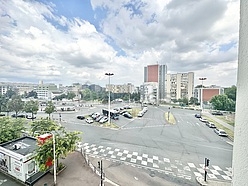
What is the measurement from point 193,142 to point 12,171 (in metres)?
10.9

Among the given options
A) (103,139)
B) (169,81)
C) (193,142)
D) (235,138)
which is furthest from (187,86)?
(235,138)

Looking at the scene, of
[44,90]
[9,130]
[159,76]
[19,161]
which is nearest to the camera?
[19,161]

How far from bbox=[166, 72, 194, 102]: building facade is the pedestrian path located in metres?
35.9

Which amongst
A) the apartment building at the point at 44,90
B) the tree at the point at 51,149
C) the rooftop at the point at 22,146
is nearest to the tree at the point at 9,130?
the rooftop at the point at 22,146

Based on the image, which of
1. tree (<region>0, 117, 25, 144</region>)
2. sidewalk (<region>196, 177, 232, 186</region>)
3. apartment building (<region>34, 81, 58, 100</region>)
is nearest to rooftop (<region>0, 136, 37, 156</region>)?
tree (<region>0, 117, 25, 144</region>)

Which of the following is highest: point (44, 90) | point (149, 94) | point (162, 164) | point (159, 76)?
point (159, 76)

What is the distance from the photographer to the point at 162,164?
7.73 metres

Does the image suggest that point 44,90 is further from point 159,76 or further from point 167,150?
point 167,150

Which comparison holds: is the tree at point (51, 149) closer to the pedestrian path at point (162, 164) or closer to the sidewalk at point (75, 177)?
the sidewalk at point (75, 177)

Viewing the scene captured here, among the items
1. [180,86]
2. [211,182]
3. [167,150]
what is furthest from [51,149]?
[180,86]

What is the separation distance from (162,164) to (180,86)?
3830 cm

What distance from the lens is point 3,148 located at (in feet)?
23.8

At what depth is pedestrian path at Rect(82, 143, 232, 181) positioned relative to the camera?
23.0ft

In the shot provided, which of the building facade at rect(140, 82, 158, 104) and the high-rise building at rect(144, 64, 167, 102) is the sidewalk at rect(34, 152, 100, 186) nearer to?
the building facade at rect(140, 82, 158, 104)
